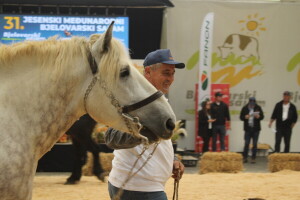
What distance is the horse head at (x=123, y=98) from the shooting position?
Answer: 274cm

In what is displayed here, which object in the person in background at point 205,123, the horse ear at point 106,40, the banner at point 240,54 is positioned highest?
the horse ear at point 106,40

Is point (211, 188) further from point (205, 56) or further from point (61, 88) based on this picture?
point (205, 56)

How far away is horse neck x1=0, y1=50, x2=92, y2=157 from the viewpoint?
106 inches

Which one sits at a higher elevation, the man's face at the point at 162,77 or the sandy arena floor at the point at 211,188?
the man's face at the point at 162,77

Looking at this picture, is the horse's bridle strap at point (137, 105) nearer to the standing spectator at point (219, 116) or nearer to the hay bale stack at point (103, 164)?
the hay bale stack at point (103, 164)

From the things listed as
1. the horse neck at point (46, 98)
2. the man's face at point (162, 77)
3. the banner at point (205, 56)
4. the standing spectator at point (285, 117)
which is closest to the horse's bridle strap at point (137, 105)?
the horse neck at point (46, 98)

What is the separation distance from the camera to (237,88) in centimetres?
1594

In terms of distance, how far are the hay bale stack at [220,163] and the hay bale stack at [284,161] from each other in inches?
34.4

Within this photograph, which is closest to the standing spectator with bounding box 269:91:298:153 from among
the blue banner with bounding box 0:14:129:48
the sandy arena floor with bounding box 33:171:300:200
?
the sandy arena floor with bounding box 33:171:300:200

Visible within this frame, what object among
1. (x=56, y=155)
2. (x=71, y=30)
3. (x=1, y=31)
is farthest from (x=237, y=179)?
(x=1, y=31)

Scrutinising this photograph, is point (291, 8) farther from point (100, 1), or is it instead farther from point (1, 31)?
point (1, 31)

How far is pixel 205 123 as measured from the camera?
14.1 meters

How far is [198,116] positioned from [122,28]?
10.3 feet

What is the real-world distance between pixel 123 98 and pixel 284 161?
27.1 feet
